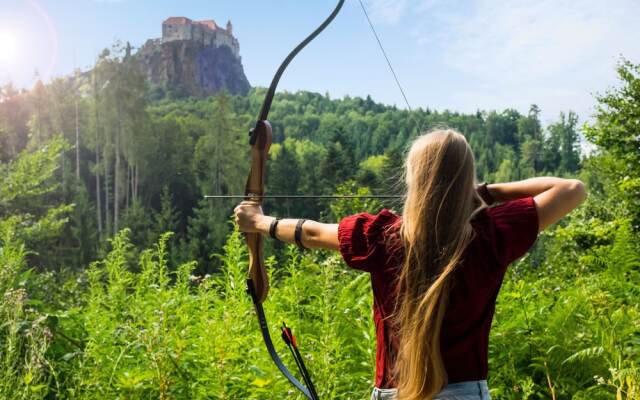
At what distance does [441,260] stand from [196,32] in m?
95.1

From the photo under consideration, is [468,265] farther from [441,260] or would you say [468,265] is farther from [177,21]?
[177,21]

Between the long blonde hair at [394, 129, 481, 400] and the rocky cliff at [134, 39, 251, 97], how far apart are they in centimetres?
7851

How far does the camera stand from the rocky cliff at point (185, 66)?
272 feet

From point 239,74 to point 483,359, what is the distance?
346ft

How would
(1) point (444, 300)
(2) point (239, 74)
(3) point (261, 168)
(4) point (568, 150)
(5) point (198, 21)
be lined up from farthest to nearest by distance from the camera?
(2) point (239, 74) → (5) point (198, 21) → (4) point (568, 150) → (3) point (261, 168) → (1) point (444, 300)

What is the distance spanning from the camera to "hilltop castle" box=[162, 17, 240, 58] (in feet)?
291

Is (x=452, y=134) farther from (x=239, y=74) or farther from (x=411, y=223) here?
(x=239, y=74)

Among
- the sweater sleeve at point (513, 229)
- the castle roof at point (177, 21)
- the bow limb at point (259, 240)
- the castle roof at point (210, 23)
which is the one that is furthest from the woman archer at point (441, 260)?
the castle roof at point (210, 23)

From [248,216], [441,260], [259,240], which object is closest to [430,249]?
[441,260]

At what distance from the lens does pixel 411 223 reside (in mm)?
1384

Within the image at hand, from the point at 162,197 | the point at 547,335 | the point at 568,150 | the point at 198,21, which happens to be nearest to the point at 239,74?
the point at 198,21

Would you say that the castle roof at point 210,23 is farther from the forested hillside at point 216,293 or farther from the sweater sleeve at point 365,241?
the sweater sleeve at point 365,241

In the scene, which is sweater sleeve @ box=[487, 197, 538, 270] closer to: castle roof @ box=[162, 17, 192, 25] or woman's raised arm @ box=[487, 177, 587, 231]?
woman's raised arm @ box=[487, 177, 587, 231]

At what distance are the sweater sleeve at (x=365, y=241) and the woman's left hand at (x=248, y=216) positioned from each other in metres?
0.42
